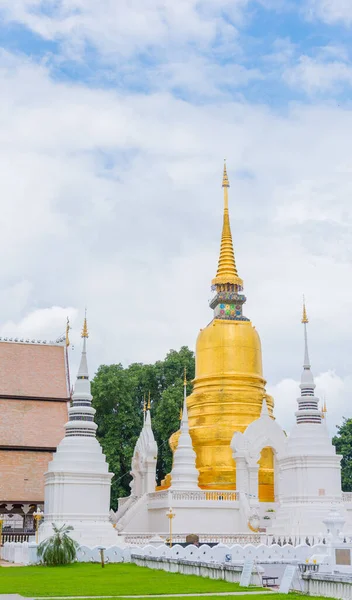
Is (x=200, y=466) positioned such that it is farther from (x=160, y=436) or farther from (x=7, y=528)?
(x=160, y=436)

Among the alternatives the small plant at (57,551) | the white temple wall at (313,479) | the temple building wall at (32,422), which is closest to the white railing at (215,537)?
the white temple wall at (313,479)

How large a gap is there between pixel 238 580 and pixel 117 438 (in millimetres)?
29728

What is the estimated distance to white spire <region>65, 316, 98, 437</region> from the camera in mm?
30531

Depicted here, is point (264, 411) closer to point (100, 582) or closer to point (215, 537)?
point (215, 537)

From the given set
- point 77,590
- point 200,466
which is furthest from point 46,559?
point 200,466

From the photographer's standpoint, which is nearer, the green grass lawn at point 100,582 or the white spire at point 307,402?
the green grass lawn at point 100,582

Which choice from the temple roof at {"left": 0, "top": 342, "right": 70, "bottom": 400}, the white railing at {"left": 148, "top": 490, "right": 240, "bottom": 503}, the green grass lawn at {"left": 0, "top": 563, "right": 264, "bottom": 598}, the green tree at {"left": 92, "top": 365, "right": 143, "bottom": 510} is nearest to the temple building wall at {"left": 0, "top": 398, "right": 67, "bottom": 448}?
the temple roof at {"left": 0, "top": 342, "right": 70, "bottom": 400}

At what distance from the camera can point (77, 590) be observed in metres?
15.3

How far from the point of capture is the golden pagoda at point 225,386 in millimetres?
34250

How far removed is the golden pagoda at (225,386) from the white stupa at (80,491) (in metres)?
6.17

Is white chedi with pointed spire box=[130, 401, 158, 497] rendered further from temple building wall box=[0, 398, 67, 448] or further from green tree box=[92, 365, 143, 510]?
green tree box=[92, 365, 143, 510]

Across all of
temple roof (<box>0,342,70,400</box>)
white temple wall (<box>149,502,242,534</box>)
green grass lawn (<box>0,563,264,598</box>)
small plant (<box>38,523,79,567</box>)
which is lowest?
green grass lawn (<box>0,563,264,598</box>)

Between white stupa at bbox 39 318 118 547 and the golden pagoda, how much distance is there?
243 inches

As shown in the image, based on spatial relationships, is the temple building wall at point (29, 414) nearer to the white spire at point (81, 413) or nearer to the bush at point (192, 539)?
the white spire at point (81, 413)
